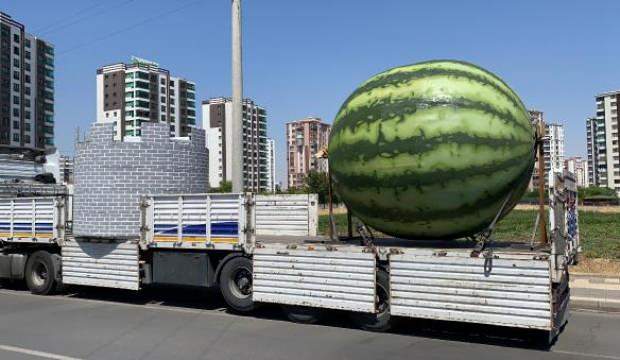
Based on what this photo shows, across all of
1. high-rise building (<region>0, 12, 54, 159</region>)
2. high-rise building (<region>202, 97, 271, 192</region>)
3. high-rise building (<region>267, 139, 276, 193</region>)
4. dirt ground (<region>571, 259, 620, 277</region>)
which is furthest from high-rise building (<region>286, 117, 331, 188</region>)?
dirt ground (<region>571, 259, 620, 277</region>)

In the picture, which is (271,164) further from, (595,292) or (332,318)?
(332,318)

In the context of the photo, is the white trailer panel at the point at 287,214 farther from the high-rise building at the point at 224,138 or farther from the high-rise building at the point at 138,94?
the high-rise building at the point at 224,138

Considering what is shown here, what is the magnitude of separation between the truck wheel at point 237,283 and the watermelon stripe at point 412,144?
9.29 ft

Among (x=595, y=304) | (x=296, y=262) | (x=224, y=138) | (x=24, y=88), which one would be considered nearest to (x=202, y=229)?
(x=296, y=262)

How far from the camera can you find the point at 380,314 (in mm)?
8359

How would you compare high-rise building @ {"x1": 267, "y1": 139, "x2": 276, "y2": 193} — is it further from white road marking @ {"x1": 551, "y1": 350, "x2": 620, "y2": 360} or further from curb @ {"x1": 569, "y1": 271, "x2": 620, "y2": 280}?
white road marking @ {"x1": 551, "y1": 350, "x2": 620, "y2": 360}

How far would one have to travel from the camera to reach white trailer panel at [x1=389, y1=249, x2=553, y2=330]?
6.98 m

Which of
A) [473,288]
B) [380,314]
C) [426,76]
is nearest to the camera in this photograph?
[473,288]

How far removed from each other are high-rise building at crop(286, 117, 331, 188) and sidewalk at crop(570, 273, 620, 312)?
490 ft

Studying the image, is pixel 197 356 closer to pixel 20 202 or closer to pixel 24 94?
pixel 20 202

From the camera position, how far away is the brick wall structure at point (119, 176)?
11172 millimetres

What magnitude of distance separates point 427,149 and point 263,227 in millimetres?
5460

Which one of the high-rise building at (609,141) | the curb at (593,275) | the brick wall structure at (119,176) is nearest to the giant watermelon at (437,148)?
the brick wall structure at (119,176)

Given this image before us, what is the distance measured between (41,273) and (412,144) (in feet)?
29.7
